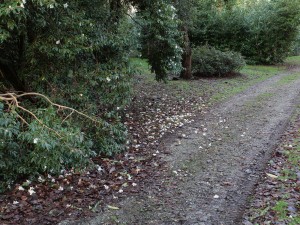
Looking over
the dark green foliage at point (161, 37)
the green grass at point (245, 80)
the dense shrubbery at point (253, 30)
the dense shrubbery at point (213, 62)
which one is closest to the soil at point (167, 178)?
the dark green foliage at point (161, 37)

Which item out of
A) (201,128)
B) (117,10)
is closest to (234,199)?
(201,128)

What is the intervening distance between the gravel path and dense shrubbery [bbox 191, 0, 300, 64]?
33.4ft

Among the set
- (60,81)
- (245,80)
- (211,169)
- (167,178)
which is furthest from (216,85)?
(60,81)

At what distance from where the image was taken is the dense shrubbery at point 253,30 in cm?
1762

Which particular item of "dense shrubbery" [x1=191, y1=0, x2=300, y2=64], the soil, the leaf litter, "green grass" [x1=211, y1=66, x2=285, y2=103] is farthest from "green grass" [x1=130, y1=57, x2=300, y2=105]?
A: the leaf litter

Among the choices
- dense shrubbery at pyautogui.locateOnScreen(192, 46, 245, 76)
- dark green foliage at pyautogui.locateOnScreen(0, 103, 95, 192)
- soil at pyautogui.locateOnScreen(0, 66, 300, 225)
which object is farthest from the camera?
dense shrubbery at pyautogui.locateOnScreen(192, 46, 245, 76)

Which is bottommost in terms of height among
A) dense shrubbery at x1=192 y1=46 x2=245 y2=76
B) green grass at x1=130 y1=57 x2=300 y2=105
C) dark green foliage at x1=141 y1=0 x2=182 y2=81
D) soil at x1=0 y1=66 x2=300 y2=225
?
soil at x1=0 y1=66 x2=300 y2=225

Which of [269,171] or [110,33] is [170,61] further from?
[269,171]

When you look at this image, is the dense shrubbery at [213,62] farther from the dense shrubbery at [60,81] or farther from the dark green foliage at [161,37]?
the dense shrubbery at [60,81]

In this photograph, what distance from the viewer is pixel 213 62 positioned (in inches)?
570

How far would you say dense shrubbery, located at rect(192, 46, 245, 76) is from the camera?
14.4 meters

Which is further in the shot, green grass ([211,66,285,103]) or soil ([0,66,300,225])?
green grass ([211,66,285,103])

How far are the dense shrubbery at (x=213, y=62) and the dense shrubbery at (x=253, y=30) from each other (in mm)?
3984

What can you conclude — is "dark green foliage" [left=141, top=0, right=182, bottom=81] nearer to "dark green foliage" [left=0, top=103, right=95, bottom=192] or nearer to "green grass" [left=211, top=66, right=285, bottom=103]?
"green grass" [left=211, top=66, right=285, bottom=103]
